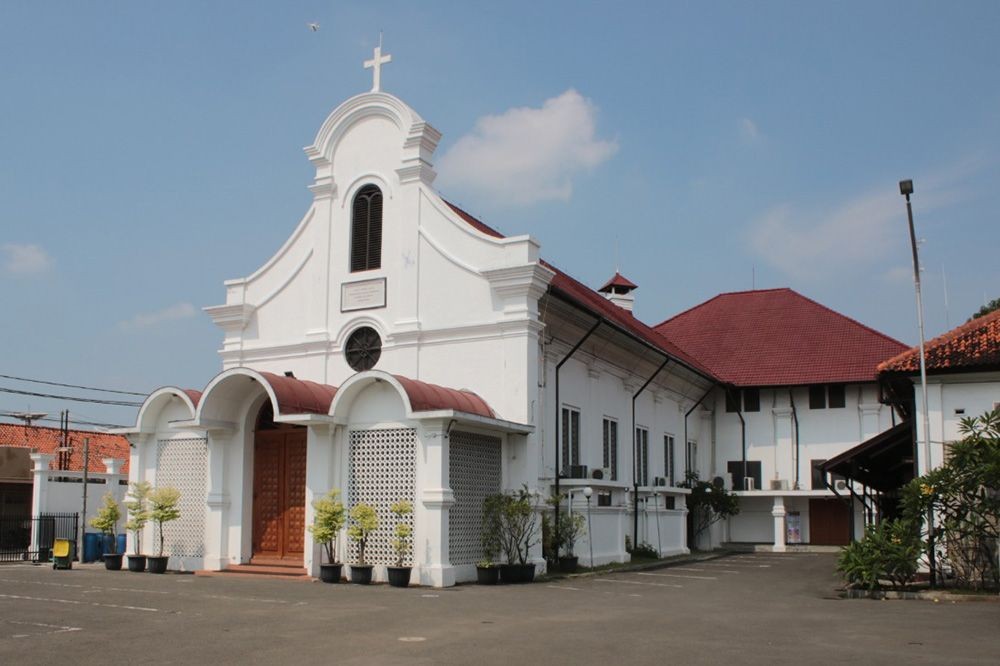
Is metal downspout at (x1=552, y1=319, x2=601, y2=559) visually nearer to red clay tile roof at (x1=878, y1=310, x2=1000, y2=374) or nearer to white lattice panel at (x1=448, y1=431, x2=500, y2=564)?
white lattice panel at (x1=448, y1=431, x2=500, y2=564)

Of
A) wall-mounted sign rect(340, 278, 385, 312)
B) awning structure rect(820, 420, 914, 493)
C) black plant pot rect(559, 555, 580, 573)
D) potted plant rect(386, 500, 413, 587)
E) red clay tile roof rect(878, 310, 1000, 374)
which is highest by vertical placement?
wall-mounted sign rect(340, 278, 385, 312)

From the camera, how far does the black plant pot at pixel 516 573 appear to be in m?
21.2

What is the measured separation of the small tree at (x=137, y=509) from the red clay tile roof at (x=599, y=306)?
10285 mm

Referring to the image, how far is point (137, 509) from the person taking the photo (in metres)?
24.4

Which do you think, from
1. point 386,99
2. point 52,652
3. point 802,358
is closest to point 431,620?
point 52,652

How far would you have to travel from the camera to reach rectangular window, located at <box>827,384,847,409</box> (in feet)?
126

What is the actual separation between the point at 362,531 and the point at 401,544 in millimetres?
864

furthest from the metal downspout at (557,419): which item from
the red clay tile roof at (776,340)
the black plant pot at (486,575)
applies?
the red clay tile roof at (776,340)

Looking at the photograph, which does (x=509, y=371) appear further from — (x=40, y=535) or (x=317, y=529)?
(x=40, y=535)

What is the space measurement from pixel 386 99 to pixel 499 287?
5.86 meters

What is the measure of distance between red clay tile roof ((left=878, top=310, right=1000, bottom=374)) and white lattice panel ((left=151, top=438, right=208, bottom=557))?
50.8 ft

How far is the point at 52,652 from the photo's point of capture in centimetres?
1079

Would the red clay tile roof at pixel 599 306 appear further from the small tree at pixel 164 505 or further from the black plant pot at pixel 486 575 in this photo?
the small tree at pixel 164 505

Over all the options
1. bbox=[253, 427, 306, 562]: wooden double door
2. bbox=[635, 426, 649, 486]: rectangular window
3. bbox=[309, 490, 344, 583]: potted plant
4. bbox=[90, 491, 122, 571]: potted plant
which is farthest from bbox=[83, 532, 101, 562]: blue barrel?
bbox=[635, 426, 649, 486]: rectangular window
